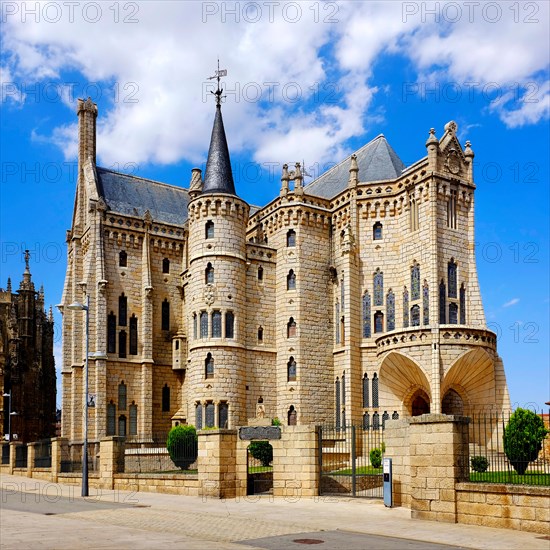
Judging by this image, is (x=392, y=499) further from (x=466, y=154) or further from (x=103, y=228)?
(x=103, y=228)

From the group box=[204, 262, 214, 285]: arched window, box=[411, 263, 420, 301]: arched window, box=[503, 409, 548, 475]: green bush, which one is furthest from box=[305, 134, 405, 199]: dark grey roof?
box=[503, 409, 548, 475]: green bush

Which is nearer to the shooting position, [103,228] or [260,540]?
[260,540]

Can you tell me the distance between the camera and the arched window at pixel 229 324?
43.8 metres

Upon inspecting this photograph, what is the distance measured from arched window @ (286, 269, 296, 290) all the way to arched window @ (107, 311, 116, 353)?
12.0 m

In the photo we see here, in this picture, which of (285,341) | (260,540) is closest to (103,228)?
(285,341)

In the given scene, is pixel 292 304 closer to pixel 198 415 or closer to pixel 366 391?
pixel 366 391

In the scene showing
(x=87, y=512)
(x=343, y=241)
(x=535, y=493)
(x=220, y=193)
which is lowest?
(x=87, y=512)

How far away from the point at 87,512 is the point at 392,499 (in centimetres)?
848

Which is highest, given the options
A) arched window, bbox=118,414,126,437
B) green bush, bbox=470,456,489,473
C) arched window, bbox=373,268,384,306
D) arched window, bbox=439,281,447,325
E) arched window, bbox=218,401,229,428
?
arched window, bbox=373,268,384,306

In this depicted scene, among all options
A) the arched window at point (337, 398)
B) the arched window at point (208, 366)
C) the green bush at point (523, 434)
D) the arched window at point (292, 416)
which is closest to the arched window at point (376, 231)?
the arched window at point (337, 398)

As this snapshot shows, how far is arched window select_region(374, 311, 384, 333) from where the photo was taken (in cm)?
4297

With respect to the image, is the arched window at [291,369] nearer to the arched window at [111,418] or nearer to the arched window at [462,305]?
the arched window at [462,305]

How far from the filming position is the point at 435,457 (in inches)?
658

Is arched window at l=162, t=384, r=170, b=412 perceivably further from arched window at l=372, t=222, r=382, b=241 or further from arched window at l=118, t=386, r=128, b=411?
arched window at l=372, t=222, r=382, b=241
